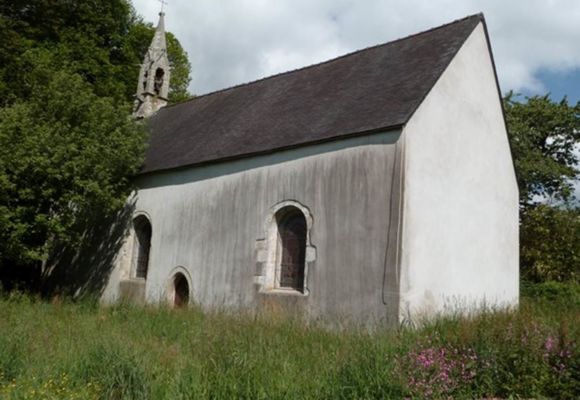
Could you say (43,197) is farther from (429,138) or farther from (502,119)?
(502,119)

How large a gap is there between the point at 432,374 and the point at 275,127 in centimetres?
886

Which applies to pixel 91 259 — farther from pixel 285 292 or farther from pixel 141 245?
pixel 285 292

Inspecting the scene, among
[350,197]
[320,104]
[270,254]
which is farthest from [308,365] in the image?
[320,104]

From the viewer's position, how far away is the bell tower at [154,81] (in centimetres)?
2266

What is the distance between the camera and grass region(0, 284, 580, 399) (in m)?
5.80

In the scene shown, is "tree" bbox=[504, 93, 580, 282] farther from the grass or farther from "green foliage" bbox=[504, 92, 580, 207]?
the grass

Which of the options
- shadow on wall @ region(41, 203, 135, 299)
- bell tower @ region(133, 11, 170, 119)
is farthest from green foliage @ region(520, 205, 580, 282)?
bell tower @ region(133, 11, 170, 119)

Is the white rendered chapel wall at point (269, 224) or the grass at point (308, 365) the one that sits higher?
the white rendered chapel wall at point (269, 224)

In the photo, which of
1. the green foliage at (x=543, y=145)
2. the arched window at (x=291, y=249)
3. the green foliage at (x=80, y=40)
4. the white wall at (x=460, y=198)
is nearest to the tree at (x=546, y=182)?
the green foliage at (x=543, y=145)

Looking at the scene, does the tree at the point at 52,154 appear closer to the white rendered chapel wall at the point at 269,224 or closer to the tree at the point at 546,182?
the white rendered chapel wall at the point at 269,224

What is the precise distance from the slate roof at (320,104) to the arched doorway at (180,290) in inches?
120

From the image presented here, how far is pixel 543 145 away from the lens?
27.3 meters

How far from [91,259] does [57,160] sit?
518 cm

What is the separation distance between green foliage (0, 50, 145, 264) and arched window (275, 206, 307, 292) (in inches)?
199
